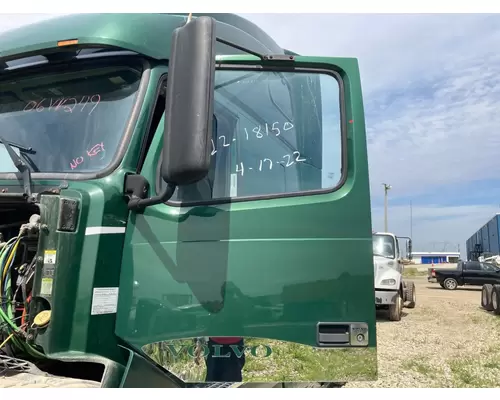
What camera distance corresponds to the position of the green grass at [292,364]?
196 centimetres

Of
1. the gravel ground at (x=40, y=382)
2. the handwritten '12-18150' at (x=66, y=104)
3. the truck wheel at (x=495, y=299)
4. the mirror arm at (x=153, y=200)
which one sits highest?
the handwritten '12-18150' at (x=66, y=104)

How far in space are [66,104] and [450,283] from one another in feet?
61.7

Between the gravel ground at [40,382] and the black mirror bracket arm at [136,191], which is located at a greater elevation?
the black mirror bracket arm at [136,191]

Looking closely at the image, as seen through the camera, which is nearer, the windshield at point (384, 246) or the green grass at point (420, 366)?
the green grass at point (420, 366)

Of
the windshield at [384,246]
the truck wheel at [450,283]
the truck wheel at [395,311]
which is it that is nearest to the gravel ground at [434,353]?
the truck wheel at [395,311]

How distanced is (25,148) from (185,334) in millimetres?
1348

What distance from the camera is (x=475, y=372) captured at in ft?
17.9

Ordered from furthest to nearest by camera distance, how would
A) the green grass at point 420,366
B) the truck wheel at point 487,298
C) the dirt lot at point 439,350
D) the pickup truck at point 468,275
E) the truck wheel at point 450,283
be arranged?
the truck wheel at point 450,283
the pickup truck at point 468,275
the truck wheel at point 487,298
the green grass at point 420,366
the dirt lot at point 439,350

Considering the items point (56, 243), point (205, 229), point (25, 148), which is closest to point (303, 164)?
point (205, 229)

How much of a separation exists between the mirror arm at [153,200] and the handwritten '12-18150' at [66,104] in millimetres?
616

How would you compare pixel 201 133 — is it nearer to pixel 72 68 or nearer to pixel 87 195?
pixel 87 195

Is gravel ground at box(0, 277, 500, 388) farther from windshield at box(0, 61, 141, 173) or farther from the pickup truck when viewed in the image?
the pickup truck

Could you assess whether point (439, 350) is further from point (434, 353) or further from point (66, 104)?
point (66, 104)

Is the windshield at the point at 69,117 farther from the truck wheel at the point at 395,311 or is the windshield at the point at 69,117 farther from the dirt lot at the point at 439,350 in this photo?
the truck wheel at the point at 395,311
